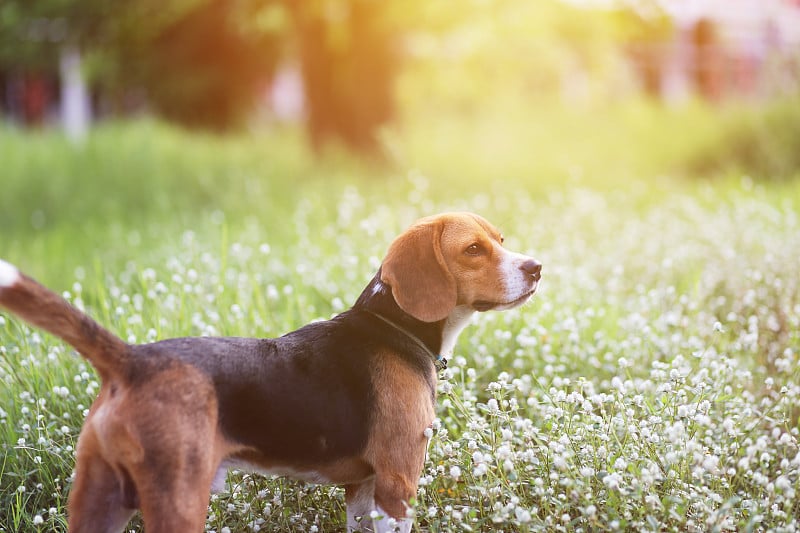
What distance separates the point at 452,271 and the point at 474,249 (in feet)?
0.43

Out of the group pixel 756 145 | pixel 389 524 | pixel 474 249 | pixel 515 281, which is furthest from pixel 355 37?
pixel 389 524

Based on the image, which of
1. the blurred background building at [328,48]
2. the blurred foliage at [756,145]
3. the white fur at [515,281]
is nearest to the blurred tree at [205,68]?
the blurred background building at [328,48]

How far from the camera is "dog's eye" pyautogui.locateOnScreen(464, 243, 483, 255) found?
380 cm

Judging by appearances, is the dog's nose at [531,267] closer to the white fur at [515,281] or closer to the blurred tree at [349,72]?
the white fur at [515,281]

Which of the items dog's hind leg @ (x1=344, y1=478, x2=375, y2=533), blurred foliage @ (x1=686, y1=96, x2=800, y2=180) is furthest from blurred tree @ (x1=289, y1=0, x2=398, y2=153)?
dog's hind leg @ (x1=344, y1=478, x2=375, y2=533)

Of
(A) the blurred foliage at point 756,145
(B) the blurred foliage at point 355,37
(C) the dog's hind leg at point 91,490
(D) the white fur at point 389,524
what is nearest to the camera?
(C) the dog's hind leg at point 91,490

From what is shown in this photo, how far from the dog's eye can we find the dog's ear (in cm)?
11

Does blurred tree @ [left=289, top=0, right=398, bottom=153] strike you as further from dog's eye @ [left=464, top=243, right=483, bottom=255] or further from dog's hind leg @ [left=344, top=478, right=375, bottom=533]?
dog's hind leg @ [left=344, top=478, right=375, bottom=533]

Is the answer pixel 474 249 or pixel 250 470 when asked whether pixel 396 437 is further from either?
pixel 474 249

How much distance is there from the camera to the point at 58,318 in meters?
3.03

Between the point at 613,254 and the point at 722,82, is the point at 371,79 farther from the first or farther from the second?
the point at 722,82

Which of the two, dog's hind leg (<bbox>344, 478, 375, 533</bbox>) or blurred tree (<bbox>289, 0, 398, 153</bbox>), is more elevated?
blurred tree (<bbox>289, 0, 398, 153</bbox>)

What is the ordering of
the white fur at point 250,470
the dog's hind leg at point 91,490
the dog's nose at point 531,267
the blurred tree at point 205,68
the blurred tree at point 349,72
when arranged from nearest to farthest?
1. the dog's hind leg at point 91,490
2. the white fur at point 250,470
3. the dog's nose at point 531,267
4. the blurred tree at point 349,72
5. the blurred tree at point 205,68

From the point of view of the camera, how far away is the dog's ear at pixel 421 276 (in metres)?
3.65
